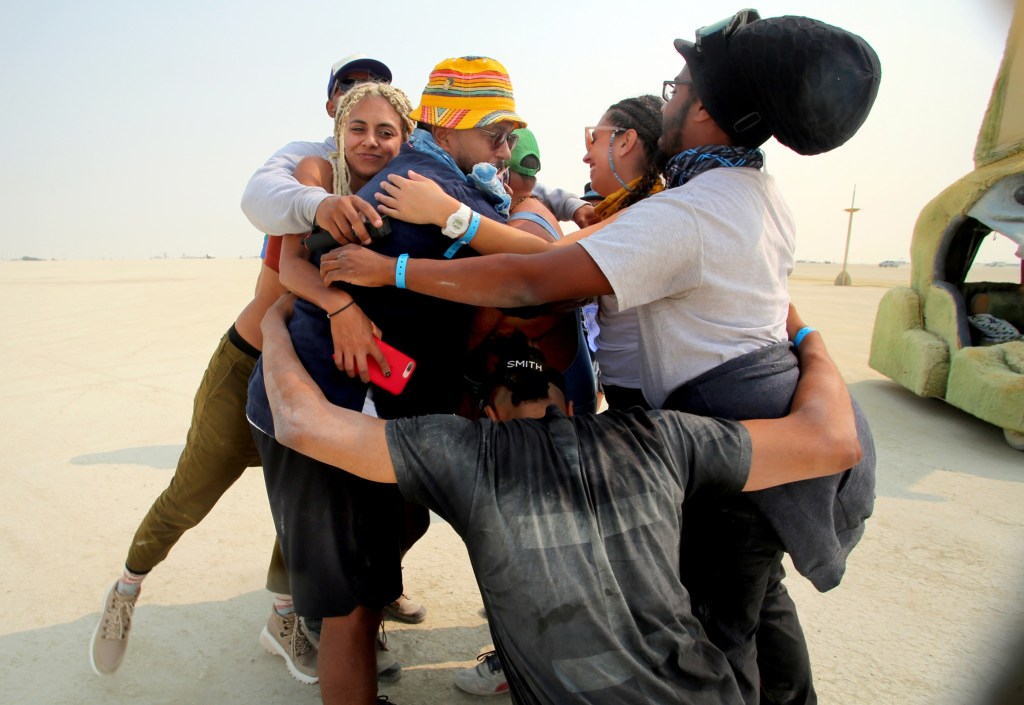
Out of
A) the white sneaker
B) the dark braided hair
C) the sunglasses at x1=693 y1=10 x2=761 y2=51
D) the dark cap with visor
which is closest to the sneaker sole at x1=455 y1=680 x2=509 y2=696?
the white sneaker

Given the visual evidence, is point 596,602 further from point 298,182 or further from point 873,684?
point 873,684

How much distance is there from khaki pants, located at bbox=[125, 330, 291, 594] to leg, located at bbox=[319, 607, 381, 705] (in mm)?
936

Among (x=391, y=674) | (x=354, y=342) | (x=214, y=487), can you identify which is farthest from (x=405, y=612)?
(x=354, y=342)

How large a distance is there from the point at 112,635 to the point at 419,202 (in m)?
2.34

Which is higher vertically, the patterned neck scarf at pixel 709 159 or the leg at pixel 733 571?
the patterned neck scarf at pixel 709 159

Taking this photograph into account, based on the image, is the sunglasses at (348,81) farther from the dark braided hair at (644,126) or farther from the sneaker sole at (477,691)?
the sneaker sole at (477,691)

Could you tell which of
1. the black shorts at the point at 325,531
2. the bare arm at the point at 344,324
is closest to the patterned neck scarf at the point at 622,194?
the bare arm at the point at 344,324

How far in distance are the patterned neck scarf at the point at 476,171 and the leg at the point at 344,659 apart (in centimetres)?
131

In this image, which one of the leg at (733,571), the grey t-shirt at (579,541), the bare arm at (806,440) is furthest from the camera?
the leg at (733,571)

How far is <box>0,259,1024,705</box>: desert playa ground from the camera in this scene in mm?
2744

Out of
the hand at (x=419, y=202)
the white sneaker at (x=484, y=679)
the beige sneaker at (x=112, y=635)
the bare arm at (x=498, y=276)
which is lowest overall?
the white sneaker at (x=484, y=679)

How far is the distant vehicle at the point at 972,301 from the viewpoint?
5.51m

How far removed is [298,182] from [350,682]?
157 cm

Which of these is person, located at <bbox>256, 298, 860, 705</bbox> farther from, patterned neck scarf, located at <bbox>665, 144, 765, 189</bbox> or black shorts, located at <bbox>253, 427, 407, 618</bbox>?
patterned neck scarf, located at <bbox>665, 144, 765, 189</bbox>
